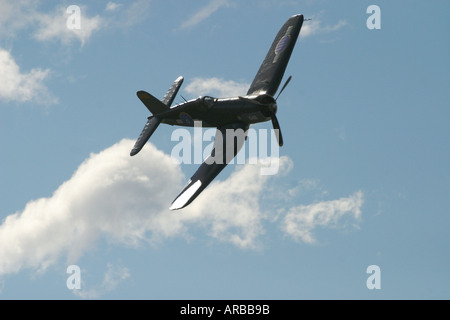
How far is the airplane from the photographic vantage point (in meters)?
30.8

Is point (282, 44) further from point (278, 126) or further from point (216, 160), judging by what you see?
point (216, 160)

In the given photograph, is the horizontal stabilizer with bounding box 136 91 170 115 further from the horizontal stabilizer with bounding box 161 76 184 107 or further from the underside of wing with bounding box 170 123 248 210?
the underside of wing with bounding box 170 123 248 210

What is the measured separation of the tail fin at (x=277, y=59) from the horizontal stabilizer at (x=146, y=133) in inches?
258

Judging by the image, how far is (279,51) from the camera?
38.4 meters

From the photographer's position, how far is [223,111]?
3388 centimetres

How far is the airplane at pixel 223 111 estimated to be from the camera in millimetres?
30828

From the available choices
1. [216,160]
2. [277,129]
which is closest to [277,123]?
[277,129]

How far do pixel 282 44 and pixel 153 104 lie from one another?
33.9 ft

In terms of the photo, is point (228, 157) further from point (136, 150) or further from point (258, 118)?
point (136, 150)

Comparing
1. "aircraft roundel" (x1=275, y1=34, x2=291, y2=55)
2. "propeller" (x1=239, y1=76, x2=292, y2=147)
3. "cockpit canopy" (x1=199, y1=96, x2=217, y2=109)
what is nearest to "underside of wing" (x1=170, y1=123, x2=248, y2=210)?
"cockpit canopy" (x1=199, y1=96, x2=217, y2=109)

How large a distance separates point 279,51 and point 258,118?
772 cm

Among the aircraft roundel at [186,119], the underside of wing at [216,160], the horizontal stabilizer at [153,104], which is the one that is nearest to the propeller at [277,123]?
the underside of wing at [216,160]
